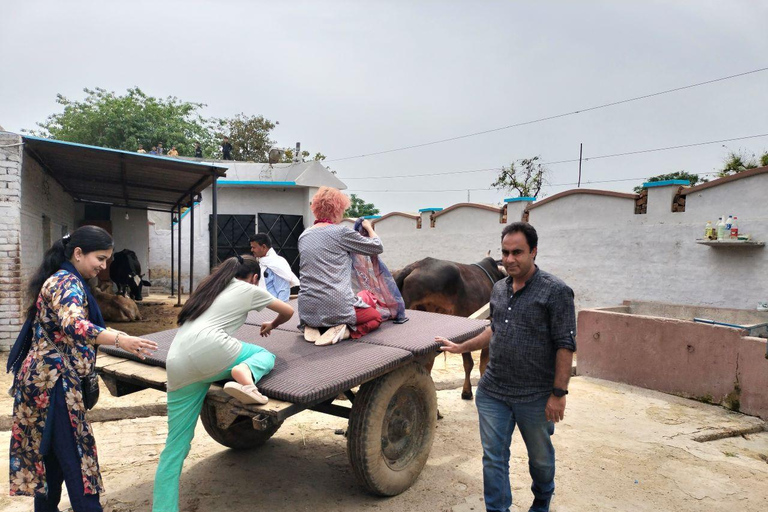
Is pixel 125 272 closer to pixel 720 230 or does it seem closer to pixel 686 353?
pixel 686 353

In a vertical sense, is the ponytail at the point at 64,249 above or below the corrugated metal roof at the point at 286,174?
below

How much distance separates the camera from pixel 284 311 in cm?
276

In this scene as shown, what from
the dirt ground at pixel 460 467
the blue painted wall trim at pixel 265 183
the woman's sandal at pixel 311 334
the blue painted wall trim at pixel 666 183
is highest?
the blue painted wall trim at pixel 265 183

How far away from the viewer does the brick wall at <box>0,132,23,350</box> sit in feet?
20.5

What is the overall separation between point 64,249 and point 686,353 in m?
5.98

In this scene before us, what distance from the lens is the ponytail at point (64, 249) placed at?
2430 millimetres

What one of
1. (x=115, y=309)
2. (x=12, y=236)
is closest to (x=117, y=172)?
(x=115, y=309)

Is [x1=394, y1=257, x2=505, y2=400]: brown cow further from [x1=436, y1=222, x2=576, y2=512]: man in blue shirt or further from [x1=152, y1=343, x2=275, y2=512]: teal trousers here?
[x1=152, y1=343, x2=275, y2=512]: teal trousers

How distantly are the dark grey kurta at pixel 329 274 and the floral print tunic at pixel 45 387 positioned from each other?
125 centimetres

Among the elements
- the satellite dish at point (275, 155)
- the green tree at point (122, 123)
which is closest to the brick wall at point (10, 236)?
the satellite dish at point (275, 155)

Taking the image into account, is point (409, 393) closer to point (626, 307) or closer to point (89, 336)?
point (89, 336)

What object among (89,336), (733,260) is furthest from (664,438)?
(89,336)

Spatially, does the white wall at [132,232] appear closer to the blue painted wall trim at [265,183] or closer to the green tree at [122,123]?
the blue painted wall trim at [265,183]

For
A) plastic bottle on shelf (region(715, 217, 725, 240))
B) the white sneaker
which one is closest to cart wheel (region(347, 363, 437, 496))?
the white sneaker
